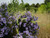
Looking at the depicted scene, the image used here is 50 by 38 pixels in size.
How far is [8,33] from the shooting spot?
89.0 inches

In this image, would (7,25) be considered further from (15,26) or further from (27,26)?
(27,26)

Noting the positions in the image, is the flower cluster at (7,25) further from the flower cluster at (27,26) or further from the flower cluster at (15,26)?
the flower cluster at (27,26)

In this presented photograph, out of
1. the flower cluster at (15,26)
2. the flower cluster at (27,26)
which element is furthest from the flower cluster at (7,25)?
the flower cluster at (27,26)

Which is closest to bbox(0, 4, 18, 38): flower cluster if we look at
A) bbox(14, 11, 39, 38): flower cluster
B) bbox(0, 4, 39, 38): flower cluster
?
bbox(0, 4, 39, 38): flower cluster

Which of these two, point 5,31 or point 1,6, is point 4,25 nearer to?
point 5,31

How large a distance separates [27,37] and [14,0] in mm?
1011

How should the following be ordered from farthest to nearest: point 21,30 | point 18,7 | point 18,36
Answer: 1. point 18,7
2. point 21,30
3. point 18,36

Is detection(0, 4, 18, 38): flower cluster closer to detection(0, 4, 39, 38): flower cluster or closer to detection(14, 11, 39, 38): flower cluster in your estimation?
detection(0, 4, 39, 38): flower cluster

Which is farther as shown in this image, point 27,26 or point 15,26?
point 27,26

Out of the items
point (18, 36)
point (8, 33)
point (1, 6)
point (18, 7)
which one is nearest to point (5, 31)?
point (8, 33)

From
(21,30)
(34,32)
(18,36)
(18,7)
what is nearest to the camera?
(18,36)

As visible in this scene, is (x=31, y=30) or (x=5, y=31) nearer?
(x=5, y=31)

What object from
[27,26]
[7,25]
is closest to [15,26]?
[7,25]

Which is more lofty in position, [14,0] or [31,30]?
[14,0]
